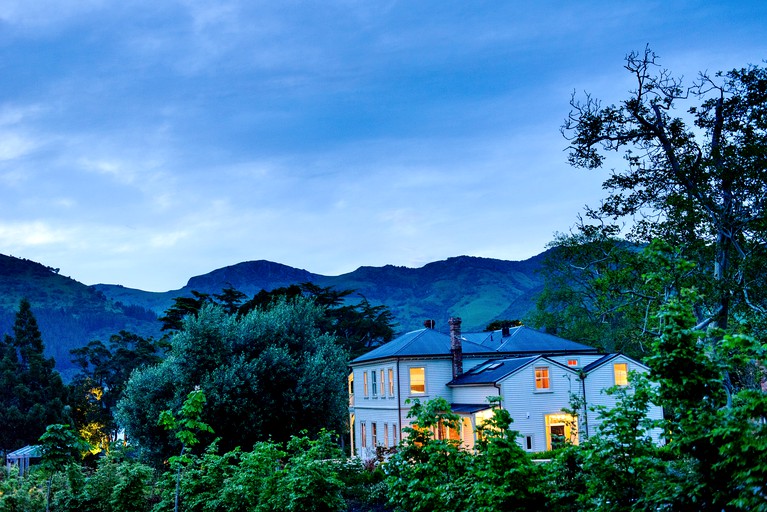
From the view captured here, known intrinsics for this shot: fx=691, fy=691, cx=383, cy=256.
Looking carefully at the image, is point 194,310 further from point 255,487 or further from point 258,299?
point 255,487

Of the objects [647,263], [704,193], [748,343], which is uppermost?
[704,193]

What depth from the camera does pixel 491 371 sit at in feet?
123

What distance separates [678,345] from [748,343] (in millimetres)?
818

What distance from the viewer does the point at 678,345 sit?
7.20 m

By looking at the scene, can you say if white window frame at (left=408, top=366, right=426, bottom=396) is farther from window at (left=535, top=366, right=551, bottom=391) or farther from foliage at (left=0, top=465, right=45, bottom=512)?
foliage at (left=0, top=465, right=45, bottom=512)

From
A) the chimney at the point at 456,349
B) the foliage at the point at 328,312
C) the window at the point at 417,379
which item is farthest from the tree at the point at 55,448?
the foliage at the point at 328,312

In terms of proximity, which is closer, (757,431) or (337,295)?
(757,431)

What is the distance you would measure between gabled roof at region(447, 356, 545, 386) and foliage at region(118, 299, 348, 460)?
705cm

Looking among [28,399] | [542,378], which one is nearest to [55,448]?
[542,378]

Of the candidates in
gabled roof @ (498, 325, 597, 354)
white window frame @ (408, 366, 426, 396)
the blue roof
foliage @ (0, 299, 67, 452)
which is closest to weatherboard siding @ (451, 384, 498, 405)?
white window frame @ (408, 366, 426, 396)

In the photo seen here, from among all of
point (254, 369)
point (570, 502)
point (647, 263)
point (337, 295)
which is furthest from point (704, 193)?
point (337, 295)

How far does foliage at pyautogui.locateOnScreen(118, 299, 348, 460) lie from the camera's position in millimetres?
31578

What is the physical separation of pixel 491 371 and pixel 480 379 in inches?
41.2

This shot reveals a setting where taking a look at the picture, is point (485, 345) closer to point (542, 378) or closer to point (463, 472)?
point (542, 378)
